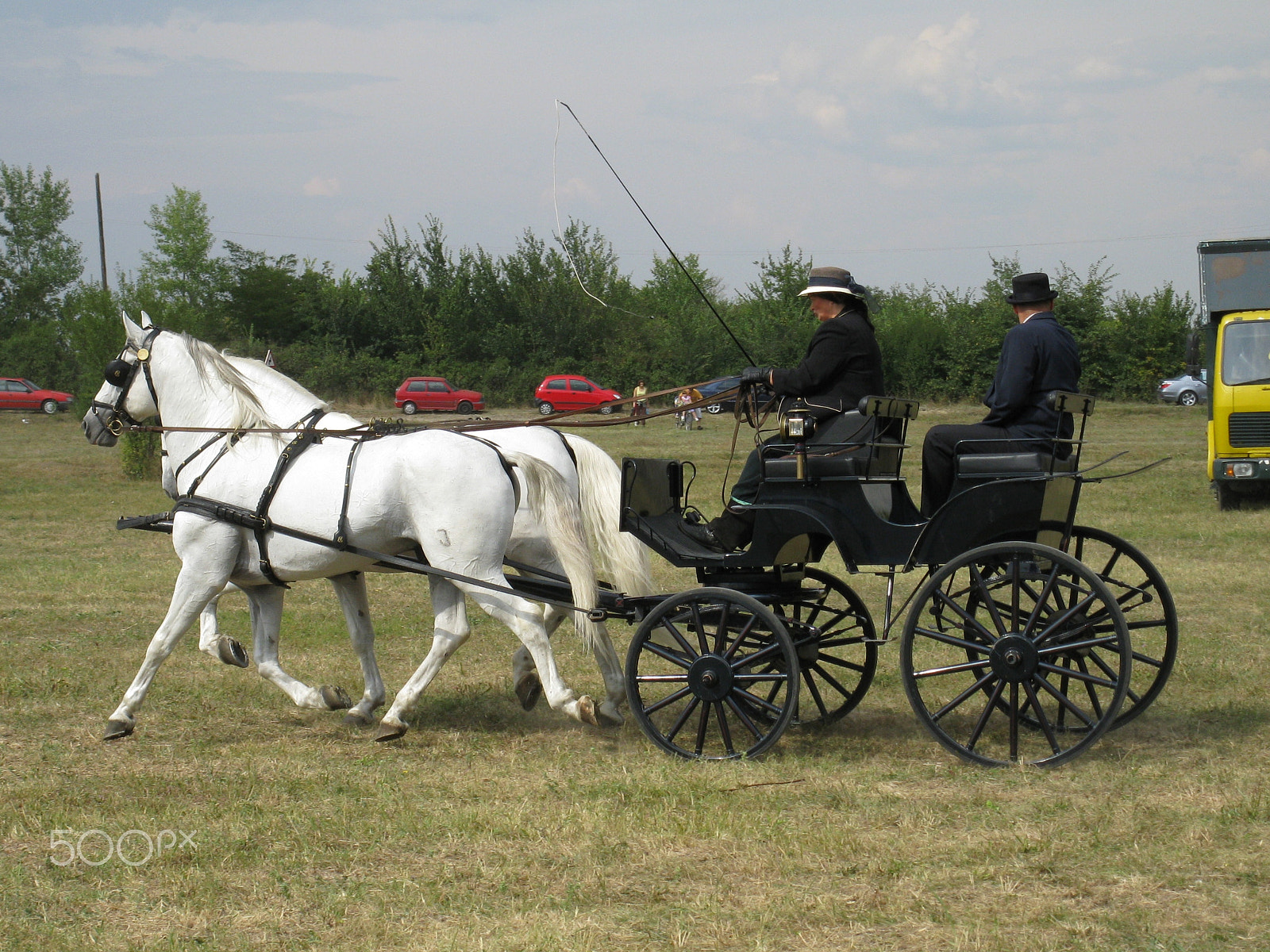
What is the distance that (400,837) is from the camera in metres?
4.59

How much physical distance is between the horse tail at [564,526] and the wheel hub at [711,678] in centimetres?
66

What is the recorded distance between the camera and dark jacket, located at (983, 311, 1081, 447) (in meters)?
5.43

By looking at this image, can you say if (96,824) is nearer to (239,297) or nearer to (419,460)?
(419,460)

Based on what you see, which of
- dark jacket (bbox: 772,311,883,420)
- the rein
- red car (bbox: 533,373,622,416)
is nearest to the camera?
dark jacket (bbox: 772,311,883,420)

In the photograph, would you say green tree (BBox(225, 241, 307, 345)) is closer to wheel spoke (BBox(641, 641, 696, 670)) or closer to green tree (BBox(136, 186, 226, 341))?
green tree (BBox(136, 186, 226, 341))

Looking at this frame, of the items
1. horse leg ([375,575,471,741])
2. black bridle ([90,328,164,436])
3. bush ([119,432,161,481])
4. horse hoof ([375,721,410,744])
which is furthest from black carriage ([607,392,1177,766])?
bush ([119,432,161,481])

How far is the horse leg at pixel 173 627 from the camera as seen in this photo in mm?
5926

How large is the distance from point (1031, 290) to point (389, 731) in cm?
372

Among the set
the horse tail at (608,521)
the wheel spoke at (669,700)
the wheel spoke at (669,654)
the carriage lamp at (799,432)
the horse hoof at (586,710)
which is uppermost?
the carriage lamp at (799,432)

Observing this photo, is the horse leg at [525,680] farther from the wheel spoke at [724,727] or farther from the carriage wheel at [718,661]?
the wheel spoke at [724,727]

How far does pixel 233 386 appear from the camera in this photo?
635 cm

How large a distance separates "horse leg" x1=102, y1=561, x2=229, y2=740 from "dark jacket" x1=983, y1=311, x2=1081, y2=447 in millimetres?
3801

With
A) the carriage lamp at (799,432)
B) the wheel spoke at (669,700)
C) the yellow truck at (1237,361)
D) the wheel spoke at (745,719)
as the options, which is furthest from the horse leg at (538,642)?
the yellow truck at (1237,361)

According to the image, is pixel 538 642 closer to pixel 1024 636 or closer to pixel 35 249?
pixel 1024 636
